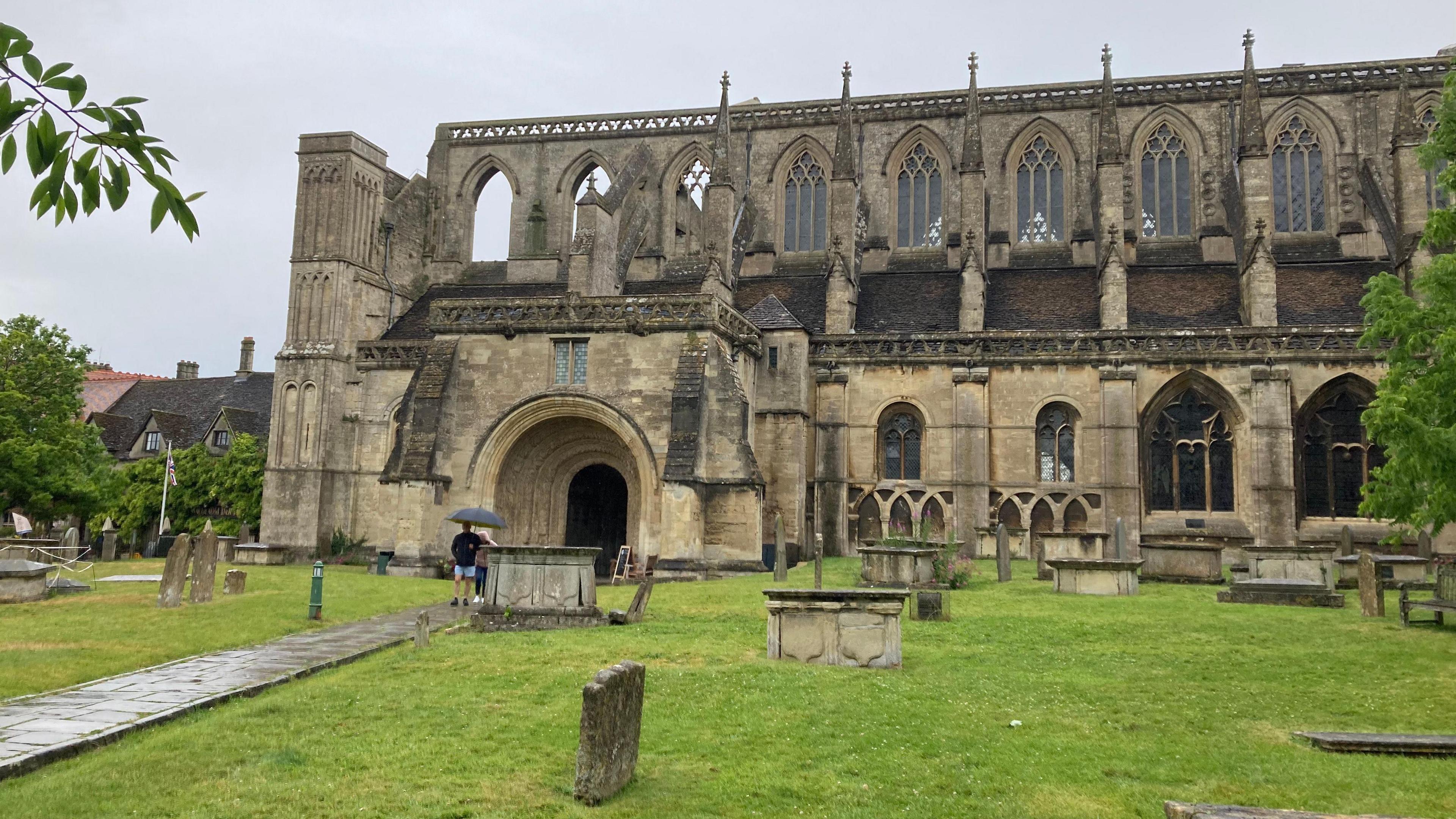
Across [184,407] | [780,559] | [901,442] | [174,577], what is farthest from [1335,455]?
[184,407]

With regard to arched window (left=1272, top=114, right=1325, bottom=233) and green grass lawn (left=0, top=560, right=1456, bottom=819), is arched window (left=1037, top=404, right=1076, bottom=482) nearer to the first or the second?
arched window (left=1272, top=114, right=1325, bottom=233)

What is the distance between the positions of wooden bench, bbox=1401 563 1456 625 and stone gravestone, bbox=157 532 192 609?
1707 centimetres

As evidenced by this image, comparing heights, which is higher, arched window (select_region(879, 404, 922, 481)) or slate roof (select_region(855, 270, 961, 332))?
slate roof (select_region(855, 270, 961, 332))

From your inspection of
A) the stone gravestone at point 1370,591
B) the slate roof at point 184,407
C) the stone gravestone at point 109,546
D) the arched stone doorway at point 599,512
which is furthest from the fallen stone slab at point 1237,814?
the slate roof at point 184,407

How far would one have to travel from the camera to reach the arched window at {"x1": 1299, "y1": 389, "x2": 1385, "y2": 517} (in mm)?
28312

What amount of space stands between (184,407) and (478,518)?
1557 inches

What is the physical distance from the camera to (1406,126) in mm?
30172

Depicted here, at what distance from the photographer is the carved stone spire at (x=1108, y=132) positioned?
32.6m

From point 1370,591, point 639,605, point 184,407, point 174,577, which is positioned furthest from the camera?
point 184,407

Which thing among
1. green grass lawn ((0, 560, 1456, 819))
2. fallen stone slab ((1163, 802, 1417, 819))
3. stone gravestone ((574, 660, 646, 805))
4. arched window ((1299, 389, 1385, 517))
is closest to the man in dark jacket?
green grass lawn ((0, 560, 1456, 819))

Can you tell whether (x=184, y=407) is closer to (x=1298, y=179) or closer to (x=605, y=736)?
(x=1298, y=179)

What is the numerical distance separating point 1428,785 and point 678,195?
1377 inches

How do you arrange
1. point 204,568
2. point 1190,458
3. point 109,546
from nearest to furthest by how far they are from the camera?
point 204,568
point 1190,458
point 109,546

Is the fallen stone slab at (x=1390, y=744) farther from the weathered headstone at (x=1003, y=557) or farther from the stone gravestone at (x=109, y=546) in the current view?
the stone gravestone at (x=109, y=546)
